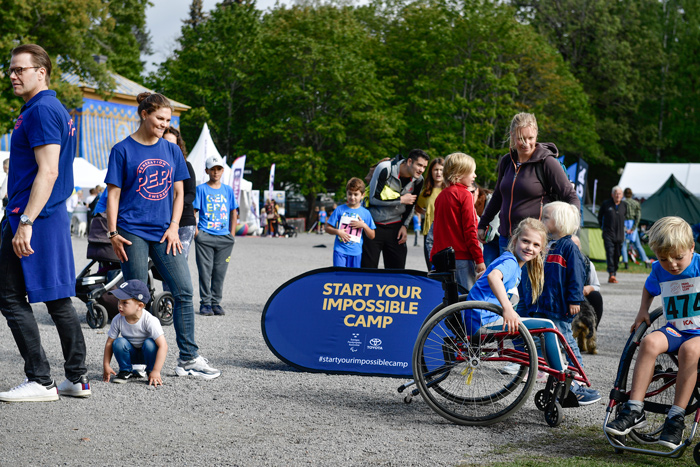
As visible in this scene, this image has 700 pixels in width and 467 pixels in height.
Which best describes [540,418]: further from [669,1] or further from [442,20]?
[669,1]

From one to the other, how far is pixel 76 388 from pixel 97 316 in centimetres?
321

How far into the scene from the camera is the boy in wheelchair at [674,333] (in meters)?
3.88

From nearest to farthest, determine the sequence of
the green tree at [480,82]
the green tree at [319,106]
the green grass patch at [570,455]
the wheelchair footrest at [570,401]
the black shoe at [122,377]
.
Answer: the green grass patch at [570,455]
the wheelchair footrest at [570,401]
the black shoe at [122,377]
the green tree at [480,82]
the green tree at [319,106]

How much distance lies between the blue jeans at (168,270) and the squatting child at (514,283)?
206 cm

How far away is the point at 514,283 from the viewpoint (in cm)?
458

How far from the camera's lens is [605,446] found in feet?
13.5

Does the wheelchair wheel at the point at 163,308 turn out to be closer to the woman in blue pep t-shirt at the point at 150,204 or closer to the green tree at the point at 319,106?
the woman in blue pep t-shirt at the point at 150,204

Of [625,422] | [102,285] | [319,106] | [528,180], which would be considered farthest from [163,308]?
[319,106]

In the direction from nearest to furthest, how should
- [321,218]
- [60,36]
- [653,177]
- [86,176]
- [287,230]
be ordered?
[86,176], [60,36], [653,177], [287,230], [321,218]

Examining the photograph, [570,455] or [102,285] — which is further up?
[102,285]

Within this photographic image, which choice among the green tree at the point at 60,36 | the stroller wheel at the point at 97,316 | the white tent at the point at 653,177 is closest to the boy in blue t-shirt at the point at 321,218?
the green tree at the point at 60,36

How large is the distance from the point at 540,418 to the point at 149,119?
3317 mm

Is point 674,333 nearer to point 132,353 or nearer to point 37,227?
point 132,353

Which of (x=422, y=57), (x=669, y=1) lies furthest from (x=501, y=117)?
(x=669, y=1)
